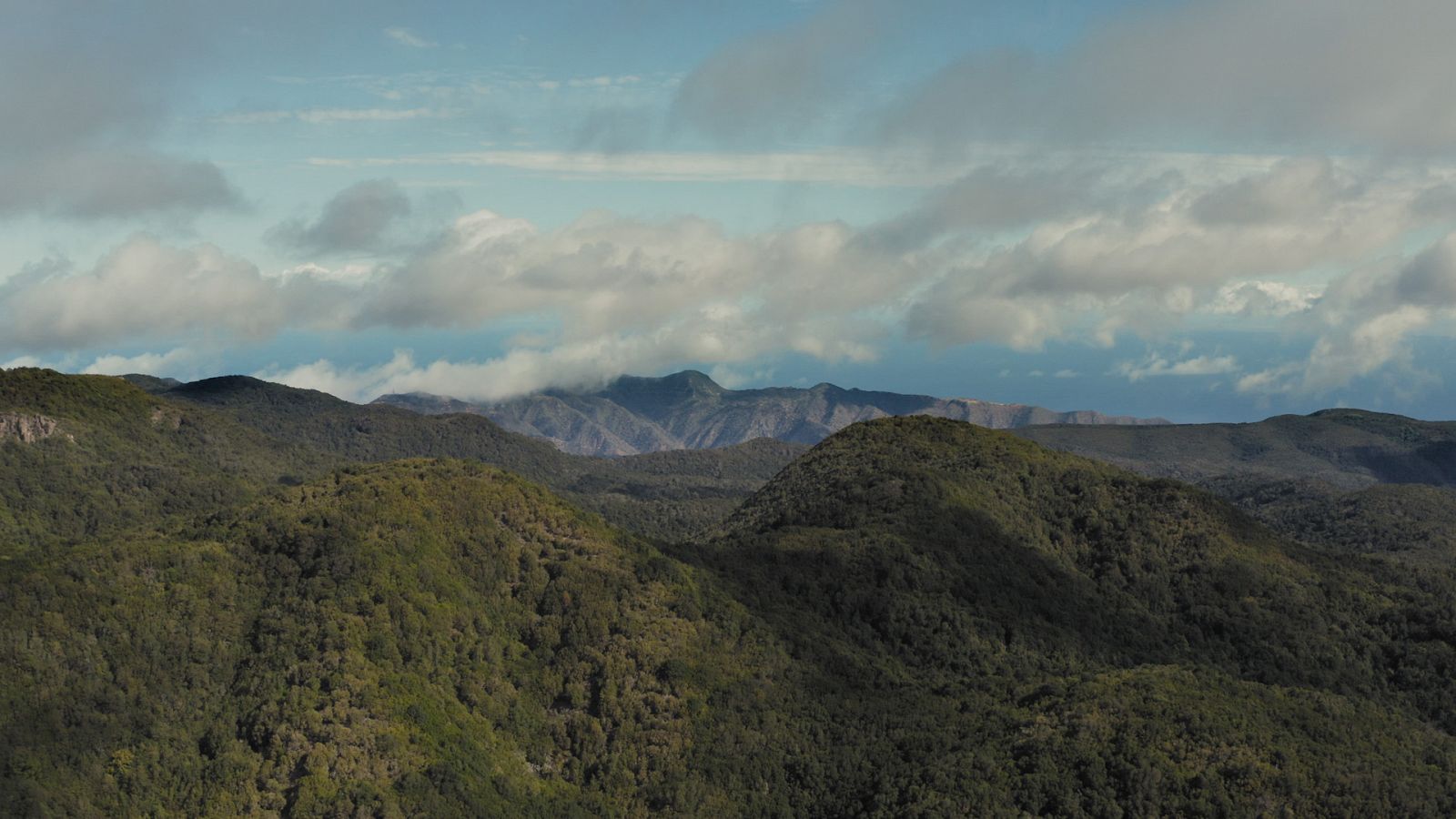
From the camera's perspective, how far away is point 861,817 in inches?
4360

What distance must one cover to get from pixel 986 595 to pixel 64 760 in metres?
108

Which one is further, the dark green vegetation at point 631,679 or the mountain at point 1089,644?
the mountain at point 1089,644

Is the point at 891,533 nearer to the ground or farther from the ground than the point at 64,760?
farther from the ground

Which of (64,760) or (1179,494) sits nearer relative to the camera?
(64,760)

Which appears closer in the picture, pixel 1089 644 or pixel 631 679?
pixel 631 679

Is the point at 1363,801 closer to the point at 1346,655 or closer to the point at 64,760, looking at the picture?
the point at 1346,655

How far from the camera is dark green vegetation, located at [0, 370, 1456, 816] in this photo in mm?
106750

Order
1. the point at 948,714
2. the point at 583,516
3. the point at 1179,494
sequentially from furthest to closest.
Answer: the point at 1179,494 → the point at 583,516 → the point at 948,714

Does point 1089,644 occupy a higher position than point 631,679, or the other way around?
point 1089,644

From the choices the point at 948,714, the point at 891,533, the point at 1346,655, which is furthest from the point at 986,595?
the point at 1346,655

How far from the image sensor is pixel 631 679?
126 m

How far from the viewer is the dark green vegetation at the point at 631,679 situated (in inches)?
4203

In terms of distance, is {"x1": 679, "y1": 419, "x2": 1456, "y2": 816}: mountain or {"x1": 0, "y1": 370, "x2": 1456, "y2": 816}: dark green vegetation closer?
{"x1": 0, "y1": 370, "x2": 1456, "y2": 816}: dark green vegetation

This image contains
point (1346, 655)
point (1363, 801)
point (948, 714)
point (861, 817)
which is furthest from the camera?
point (1346, 655)
